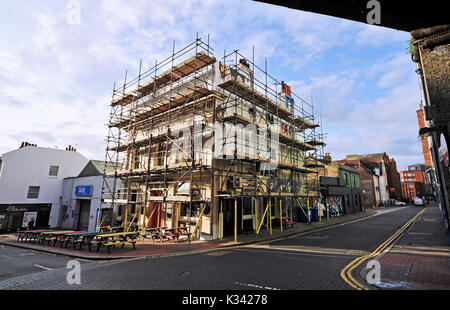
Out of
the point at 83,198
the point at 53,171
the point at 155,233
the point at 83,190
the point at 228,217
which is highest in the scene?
the point at 53,171

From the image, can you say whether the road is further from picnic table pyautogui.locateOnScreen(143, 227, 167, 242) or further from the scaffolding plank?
the scaffolding plank

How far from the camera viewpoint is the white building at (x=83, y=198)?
21602mm

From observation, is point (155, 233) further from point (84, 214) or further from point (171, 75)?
point (84, 214)

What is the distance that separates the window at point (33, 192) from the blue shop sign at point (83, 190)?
4.78 metres

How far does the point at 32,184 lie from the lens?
955 inches

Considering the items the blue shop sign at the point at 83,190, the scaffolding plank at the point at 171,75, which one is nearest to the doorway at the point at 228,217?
the scaffolding plank at the point at 171,75

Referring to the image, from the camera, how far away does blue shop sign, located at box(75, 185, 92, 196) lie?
22.4 metres

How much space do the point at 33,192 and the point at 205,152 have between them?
22729mm

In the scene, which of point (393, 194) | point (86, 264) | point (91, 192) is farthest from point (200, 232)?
point (393, 194)
